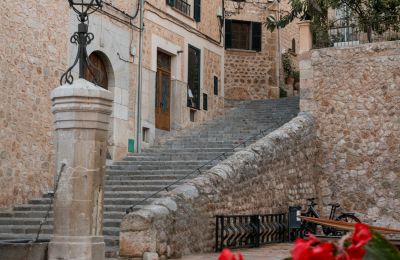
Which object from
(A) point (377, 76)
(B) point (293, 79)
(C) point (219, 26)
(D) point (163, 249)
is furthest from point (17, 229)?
(B) point (293, 79)

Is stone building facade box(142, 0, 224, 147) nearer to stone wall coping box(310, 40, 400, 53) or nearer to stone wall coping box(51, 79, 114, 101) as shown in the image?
stone wall coping box(310, 40, 400, 53)

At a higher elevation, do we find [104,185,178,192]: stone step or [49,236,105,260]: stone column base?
[104,185,178,192]: stone step

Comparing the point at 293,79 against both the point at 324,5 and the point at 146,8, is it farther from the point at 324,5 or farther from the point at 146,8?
the point at 146,8

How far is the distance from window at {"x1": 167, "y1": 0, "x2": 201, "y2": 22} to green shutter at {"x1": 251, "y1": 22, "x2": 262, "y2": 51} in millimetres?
5656

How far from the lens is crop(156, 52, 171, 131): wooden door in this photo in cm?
1719

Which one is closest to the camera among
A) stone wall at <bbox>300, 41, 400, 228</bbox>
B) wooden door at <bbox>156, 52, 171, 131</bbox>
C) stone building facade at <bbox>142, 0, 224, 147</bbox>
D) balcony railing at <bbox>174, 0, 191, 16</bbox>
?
stone wall at <bbox>300, 41, 400, 228</bbox>

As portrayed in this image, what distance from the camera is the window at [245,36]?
24.8m

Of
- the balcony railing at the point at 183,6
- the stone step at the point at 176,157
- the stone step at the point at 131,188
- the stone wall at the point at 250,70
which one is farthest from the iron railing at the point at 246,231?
the stone wall at the point at 250,70

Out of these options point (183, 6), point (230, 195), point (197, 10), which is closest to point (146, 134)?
point (183, 6)

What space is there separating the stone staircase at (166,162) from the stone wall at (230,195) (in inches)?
28.0

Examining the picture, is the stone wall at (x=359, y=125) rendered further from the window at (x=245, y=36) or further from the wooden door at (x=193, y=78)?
the window at (x=245, y=36)

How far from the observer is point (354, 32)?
17.1 meters

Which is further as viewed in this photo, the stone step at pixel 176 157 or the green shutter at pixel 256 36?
the green shutter at pixel 256 36

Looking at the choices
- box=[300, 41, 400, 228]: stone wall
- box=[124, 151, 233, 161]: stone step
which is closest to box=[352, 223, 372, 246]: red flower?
box=[124, 151, 233, 161]: stone step
